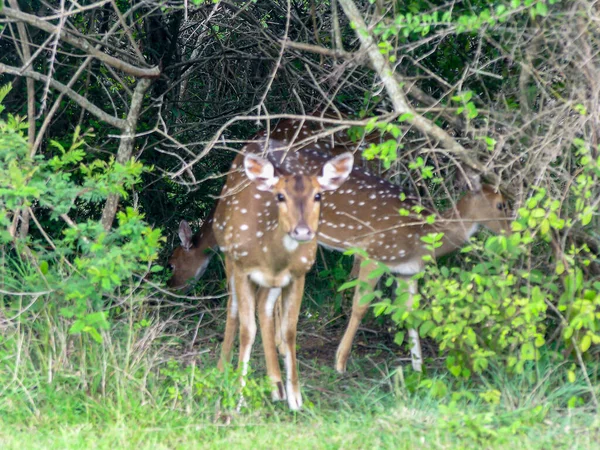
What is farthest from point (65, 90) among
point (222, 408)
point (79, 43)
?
point (222, 408)

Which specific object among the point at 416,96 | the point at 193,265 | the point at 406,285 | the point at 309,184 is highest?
the point at 416,96

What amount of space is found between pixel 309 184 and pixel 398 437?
1.68 metres

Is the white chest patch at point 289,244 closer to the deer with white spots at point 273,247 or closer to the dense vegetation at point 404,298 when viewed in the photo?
the deer with white spots at point 273,247

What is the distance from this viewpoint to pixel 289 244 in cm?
584

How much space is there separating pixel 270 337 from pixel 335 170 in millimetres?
1116

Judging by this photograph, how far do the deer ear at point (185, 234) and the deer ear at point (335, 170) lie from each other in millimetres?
2199

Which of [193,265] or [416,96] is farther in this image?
[193,265]

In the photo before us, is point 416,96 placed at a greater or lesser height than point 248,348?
greater

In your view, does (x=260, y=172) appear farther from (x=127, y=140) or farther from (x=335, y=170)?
(x=127, y=140)

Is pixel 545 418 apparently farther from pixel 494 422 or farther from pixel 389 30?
pixel 389 30

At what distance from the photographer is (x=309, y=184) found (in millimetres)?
5707

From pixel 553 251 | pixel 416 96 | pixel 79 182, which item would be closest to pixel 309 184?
pixel 416 96

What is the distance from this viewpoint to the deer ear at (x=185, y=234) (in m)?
7.91

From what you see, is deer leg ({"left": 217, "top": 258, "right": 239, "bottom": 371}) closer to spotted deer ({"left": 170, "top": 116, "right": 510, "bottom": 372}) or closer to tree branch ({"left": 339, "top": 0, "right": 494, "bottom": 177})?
spotted deer ({"left": 170, "top": 116, "right": 510, "bottom": 372})
